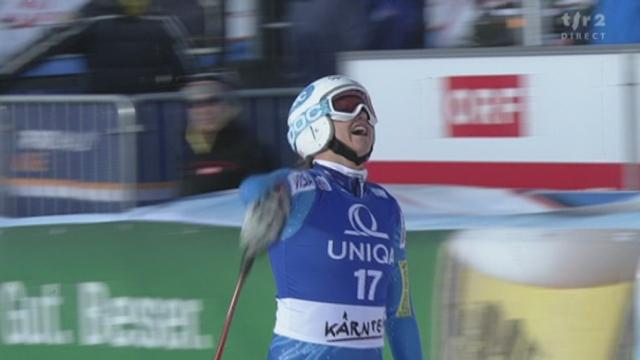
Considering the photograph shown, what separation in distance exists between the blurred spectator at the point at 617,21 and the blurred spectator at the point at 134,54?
2488 millimetres

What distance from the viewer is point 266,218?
413cm

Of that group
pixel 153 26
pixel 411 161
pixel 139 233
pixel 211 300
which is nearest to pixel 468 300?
pixel 411 161

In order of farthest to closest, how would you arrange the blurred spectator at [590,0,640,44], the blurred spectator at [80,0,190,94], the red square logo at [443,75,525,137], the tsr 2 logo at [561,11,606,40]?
the blurred spectator at [80,0,190,94]
the tsr 2 logo at [561,11,606,40]
the blurred spectator at [590,0,640,44]
the red square logo at [443,75,525,137]

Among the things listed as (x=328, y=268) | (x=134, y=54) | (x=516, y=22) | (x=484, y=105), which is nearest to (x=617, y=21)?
(x=516, y=22)

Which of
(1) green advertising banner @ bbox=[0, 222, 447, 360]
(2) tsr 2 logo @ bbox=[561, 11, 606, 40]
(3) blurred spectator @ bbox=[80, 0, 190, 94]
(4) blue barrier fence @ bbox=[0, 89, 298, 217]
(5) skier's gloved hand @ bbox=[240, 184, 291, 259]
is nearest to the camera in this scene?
(5) skier's gloved hand @ bbox=[240, 184, 291, 259]

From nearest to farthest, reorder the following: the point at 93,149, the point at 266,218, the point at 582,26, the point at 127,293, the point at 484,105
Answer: the point at 266,218, the point at 484,105, the point at 127,293, the point at 582,26, the point at 93,149

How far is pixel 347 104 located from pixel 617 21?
8.98 ft

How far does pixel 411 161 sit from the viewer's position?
6.15 metres

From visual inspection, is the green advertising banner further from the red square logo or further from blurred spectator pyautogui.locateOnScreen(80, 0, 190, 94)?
blurred spectator pyautogui.locateOnScreen(80, 0, 190, 94)

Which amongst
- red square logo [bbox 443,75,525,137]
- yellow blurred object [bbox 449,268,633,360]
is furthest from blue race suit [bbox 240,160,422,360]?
red square logo [bbox 443,75,525,137]

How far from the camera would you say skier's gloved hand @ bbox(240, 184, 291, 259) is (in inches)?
162

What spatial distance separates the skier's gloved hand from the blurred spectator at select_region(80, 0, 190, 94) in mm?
3622

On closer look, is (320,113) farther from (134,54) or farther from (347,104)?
(134,54)

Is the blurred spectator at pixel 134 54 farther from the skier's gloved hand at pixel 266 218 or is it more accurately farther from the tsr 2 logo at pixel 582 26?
the skier's gloved hand at pixel 266 218
